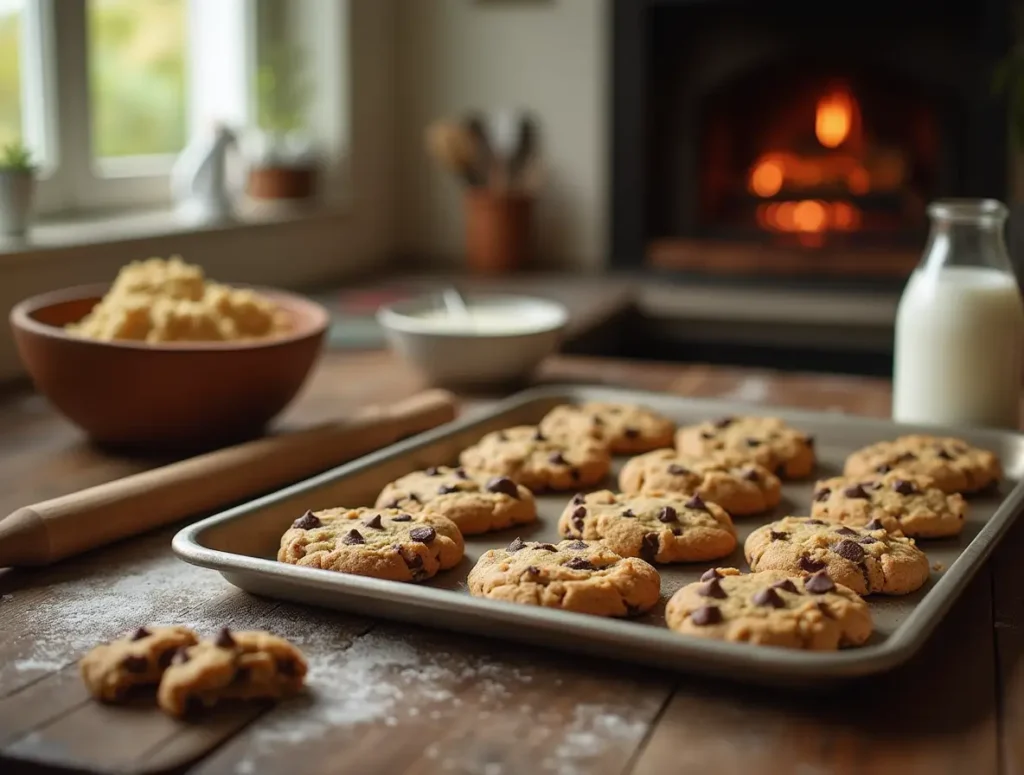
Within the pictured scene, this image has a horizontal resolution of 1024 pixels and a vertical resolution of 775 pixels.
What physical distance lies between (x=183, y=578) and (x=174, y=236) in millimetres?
1628

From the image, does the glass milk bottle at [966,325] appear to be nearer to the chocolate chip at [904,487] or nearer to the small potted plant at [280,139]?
the chocolate chip at [904,487]

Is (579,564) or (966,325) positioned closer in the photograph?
(579,564)

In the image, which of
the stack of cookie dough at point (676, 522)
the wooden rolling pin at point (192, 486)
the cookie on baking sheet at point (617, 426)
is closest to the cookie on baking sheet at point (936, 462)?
the stack of cookie dough at point (676, 522)

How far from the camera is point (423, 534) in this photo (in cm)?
108

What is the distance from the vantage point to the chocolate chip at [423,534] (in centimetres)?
108

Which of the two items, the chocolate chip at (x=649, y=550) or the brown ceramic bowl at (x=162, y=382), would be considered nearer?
the chocolate chip at (x=649, y=550)

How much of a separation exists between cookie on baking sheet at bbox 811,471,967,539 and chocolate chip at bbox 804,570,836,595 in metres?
0.20

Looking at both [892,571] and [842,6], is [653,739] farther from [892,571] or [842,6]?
[842,6]

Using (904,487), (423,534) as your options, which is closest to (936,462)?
(904,487)

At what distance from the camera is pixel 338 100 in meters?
3.42

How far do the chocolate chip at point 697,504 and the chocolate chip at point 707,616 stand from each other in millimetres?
299

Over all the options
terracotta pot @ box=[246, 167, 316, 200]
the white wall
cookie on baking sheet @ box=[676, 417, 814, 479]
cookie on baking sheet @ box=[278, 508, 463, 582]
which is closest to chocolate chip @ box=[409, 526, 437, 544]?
cookie on baking sheet @ box=[278, 508, 463, 582]

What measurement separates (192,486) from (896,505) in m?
0.70

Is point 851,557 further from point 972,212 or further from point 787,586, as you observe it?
point 972,212
